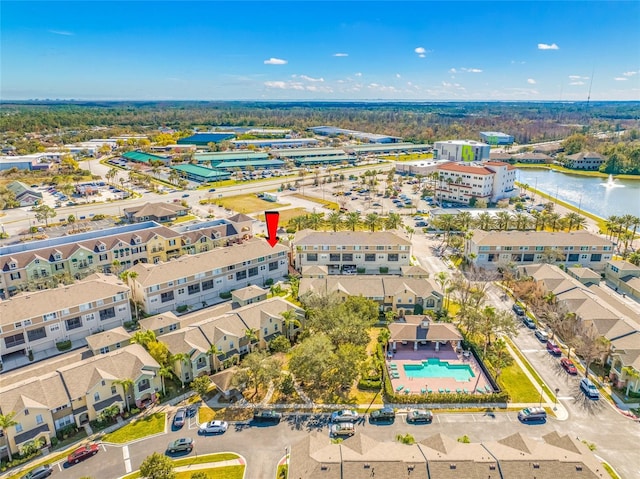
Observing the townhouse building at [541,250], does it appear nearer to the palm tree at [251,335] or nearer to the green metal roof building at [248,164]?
the palm tree at [251,335]

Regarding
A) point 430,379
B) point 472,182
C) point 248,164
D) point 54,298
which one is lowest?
point 430,379

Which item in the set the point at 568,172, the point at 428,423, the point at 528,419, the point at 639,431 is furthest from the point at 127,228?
the point at 568,172

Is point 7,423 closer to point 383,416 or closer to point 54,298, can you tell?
point 54,298

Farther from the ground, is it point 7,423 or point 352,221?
point 352,221

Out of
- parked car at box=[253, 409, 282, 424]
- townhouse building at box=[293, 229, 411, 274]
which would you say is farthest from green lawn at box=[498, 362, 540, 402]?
townhouse building at box=[293, 229, 411, 274]

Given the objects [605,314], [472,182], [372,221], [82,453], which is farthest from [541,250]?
[82,453]

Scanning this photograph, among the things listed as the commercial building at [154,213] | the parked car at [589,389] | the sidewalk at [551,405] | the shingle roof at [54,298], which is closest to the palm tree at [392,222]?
the sidewalk at [551,405]

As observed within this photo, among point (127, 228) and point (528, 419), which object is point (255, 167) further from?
point (528, 419)
